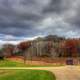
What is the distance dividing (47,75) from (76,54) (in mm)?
38230

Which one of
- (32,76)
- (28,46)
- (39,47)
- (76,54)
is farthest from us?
(28,46)

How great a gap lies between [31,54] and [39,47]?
13.1ft

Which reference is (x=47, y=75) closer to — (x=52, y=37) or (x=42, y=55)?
(x=42, y=55)

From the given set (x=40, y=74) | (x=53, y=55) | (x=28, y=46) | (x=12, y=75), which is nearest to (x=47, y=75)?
(x=40, y=74)

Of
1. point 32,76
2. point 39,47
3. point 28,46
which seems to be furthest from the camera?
point 28,46

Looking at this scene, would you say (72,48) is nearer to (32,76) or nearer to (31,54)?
(31,54)

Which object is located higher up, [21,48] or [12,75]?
[21,48]

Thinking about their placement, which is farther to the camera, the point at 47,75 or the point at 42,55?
the point at 42,55

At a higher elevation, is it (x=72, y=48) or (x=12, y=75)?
(x=72, y=48)

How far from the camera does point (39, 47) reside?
72.9 m

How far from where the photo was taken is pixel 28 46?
80688 mm

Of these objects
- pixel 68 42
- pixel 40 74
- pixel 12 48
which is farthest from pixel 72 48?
pixel 40 74

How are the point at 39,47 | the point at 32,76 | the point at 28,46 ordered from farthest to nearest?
the point at 28,46 < the point at 39,47 < the point at 32,76

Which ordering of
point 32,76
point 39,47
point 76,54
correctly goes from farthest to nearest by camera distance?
1. point 39,47
2. point 76,54
3. point 32,76
